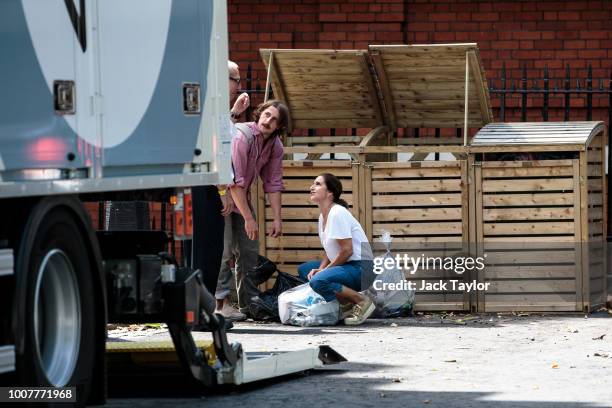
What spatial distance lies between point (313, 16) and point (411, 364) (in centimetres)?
751

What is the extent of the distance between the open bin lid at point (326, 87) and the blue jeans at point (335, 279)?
82.8 inches

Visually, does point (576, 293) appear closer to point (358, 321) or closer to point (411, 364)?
point (358, 321)

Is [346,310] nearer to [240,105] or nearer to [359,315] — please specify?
[359,315]

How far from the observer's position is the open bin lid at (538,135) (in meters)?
11.2

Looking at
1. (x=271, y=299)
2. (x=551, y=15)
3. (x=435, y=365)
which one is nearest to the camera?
(x=435, y=365)

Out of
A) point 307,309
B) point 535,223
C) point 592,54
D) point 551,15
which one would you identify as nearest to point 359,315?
point 307,309

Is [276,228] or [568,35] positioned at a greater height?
[568,35]

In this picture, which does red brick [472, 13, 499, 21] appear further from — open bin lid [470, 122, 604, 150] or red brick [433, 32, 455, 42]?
open bin lid [470, 122, 604, 150]

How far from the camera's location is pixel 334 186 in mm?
10859

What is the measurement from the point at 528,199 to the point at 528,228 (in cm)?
23

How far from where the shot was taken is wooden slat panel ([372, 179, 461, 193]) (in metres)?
11.4

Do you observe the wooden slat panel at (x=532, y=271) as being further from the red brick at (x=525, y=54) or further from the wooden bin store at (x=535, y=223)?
the red brick at (x=525, y=54)

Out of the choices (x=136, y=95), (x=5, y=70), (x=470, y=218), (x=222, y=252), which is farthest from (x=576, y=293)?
(x=5, y=70)

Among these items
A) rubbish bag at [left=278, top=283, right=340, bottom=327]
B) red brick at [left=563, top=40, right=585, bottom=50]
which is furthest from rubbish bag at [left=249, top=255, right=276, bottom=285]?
red brick at [left=563, top=40, right=585, bottom=50]
